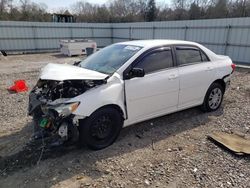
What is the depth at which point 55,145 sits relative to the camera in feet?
10.4

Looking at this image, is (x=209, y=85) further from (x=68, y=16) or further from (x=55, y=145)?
(x=68, y=16)

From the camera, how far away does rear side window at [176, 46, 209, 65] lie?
13.5 ft

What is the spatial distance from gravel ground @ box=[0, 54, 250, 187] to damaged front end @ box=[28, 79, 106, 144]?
→ 383 mm

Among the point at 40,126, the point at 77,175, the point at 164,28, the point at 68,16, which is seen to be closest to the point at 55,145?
the point at 40,126

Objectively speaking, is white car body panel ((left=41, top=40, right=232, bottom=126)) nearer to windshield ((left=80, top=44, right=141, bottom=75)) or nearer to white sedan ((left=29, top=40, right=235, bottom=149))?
white sedan ((left=29, top=40, right=235, bottom=149))

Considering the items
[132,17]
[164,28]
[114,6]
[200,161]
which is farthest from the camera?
[114,6]

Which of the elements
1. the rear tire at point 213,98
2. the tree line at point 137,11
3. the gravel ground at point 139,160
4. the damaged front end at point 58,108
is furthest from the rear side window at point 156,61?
the tree line at point 137,11

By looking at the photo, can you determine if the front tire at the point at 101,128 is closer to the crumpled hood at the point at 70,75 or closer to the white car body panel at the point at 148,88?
the white car body panel at the point at 148,88

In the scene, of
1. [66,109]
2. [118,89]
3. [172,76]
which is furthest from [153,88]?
[66,109]

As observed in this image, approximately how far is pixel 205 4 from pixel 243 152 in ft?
112

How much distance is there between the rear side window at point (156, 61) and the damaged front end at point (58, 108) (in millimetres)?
856

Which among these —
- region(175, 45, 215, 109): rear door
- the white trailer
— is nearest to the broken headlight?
region(175, 45, 215, 109): rear door

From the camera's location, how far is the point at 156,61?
3785 mm

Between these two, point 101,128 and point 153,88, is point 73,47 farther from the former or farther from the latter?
point 101,128
